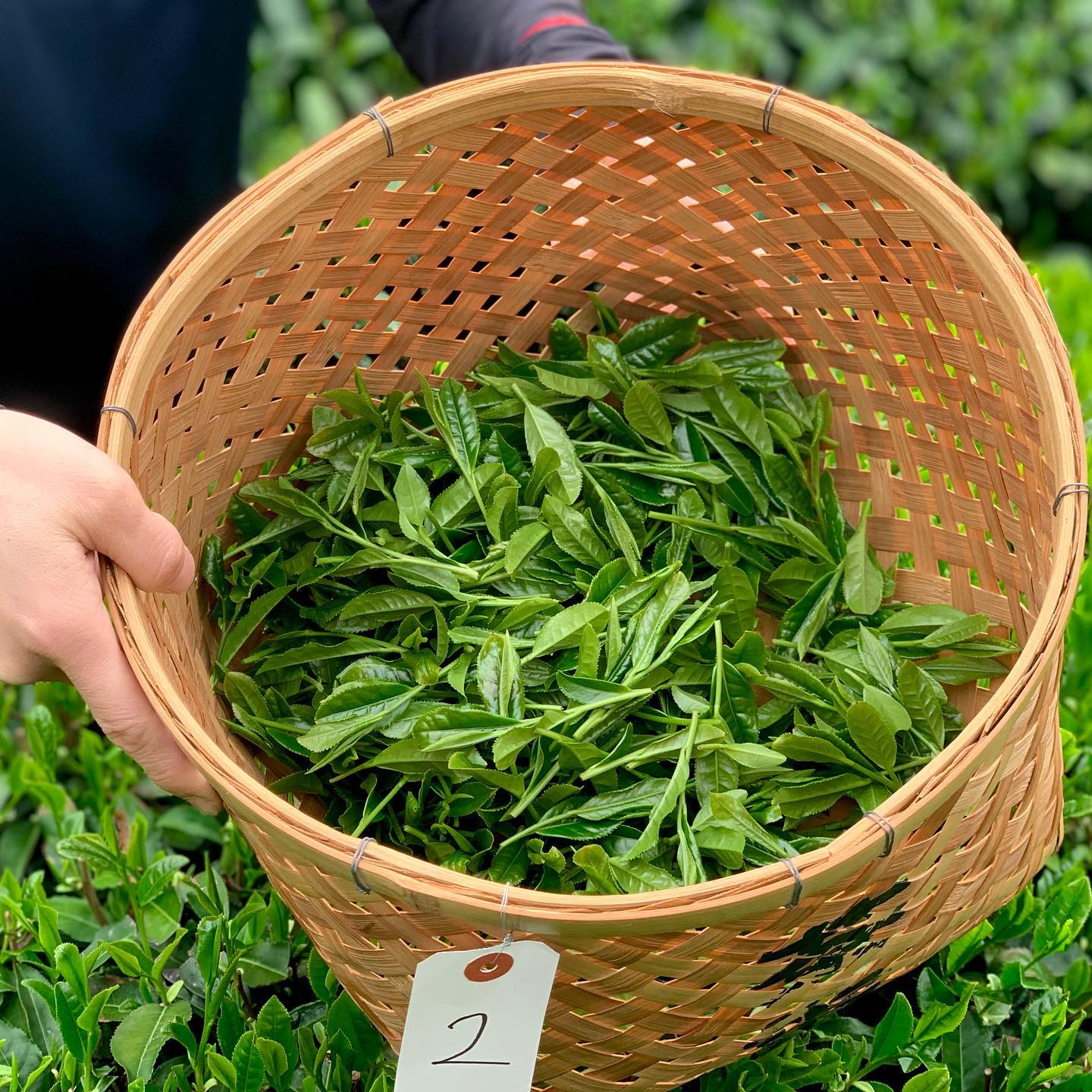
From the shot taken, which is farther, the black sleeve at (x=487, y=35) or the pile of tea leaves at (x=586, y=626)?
the black sleeve at (x=487, y=35)

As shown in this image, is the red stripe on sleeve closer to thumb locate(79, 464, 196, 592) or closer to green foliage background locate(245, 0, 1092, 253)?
thumb locate(79, 464, 196, 592)

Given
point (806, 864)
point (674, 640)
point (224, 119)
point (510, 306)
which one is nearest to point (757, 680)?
point (674, 640)

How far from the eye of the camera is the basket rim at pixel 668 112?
59 centimetres

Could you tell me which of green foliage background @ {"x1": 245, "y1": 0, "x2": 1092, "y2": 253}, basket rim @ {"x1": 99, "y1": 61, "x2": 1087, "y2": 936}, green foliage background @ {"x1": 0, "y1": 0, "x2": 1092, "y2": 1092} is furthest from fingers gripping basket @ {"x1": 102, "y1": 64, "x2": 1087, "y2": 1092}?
Result: green foliage background @ {"x1": 245, "y1": 0, "x2": 1092, "y2": 253}

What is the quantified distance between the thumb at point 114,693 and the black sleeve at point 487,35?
29.3 inches

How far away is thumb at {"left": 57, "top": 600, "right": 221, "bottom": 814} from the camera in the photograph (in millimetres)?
704

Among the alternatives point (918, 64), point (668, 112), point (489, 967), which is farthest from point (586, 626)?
point (918, 64)

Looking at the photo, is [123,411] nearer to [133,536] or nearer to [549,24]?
[133,536]

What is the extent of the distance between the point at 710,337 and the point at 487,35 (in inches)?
15.9

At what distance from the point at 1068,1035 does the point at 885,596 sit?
358 mm

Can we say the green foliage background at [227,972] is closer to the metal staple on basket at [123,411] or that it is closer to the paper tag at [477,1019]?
the paper tag at [477,1019]

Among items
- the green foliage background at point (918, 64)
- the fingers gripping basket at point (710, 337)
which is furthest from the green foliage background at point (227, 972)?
the green foliage background at point (918, 64)

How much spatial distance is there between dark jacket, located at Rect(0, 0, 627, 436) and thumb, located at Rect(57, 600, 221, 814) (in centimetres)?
54

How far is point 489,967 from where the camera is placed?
1.99 ft
